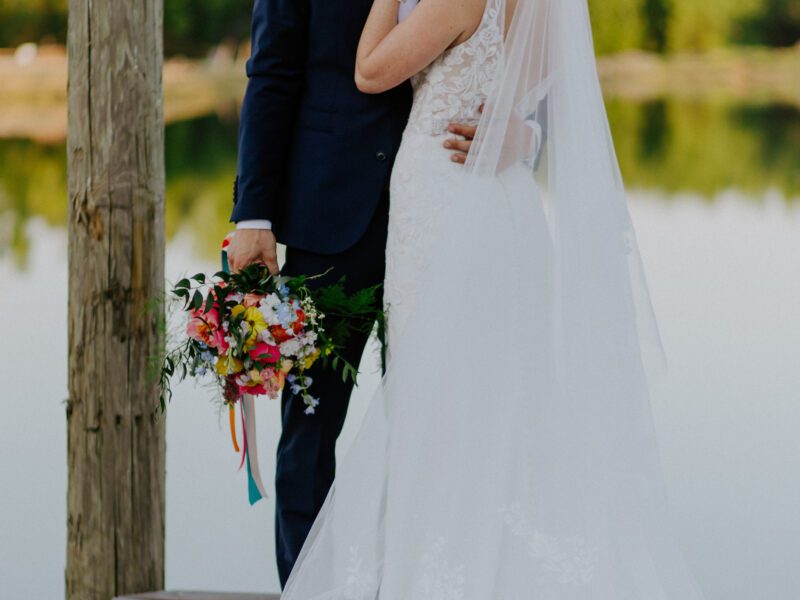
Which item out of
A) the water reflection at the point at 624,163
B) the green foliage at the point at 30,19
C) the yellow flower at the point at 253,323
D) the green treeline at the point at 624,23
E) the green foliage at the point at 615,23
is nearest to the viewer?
the yellow flower at the point at 253,323

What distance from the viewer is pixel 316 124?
7.31ft

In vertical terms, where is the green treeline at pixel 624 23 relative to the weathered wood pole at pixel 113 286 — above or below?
above

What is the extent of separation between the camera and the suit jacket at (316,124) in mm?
2176

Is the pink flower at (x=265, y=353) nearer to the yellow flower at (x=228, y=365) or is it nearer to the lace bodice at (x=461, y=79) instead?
the yellow flower at (x=228, y=365)

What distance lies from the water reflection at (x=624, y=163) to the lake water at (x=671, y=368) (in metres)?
0.03

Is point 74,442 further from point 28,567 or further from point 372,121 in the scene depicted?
point 28,567

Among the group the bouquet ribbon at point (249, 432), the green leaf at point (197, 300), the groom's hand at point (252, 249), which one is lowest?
the bouquet ribbon at point (249, 432)

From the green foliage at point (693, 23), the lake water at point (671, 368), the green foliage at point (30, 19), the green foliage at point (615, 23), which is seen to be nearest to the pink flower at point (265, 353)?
the lake water at point (671, 368)

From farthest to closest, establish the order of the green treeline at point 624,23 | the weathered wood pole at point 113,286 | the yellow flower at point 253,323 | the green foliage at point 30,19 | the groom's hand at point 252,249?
1. the green treeline at point 624,23
2. the green foliage at point 30,19
3. the weathered wood pole at point 113,286
4. the groom's hand at point 252,249
5. the yellow flower at point 253,323

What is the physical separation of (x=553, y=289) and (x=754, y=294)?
26.7 feet

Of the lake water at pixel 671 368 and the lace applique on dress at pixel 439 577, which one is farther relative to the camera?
the lake water at pixel 671 368

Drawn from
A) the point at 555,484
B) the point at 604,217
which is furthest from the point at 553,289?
the point at 555,484

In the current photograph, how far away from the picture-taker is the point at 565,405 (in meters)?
2.04

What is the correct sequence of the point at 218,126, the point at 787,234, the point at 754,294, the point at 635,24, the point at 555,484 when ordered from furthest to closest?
the point at 218,126 < the point at 635,24 < the point at 787,234 < the point at 754,294 < the point at 555,484
